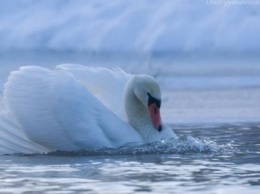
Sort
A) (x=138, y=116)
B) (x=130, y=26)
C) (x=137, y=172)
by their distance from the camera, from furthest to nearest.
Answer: (x=130, y=26) → (x=138, y=116) → (x=137, y=172)

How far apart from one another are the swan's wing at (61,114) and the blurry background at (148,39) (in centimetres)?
703

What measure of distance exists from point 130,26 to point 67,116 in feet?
46.1

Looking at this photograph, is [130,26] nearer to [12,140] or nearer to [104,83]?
[104,83]

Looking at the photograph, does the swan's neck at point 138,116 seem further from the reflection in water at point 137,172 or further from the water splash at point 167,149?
the reflection in water at point 137,172

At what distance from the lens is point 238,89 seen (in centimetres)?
1831

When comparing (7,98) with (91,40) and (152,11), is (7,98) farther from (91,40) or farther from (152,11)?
(152,11)

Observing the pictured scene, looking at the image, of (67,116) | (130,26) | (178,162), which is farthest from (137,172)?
(130,26)

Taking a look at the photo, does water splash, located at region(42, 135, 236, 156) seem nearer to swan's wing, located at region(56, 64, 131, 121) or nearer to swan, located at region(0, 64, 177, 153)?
swan, located at region(0, 64, 177, 153)

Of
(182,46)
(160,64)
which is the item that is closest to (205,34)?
(182,46)

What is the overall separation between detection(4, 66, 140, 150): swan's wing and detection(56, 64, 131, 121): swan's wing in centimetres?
50

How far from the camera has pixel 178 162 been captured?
10109 mm

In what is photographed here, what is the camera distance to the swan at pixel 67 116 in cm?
1095

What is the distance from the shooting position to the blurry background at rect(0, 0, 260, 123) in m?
20.6

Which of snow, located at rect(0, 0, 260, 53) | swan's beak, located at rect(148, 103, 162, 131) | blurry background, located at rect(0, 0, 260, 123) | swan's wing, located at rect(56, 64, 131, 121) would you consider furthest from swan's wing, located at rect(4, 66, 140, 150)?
snow, located at rect(0, 0, 260, 53)
